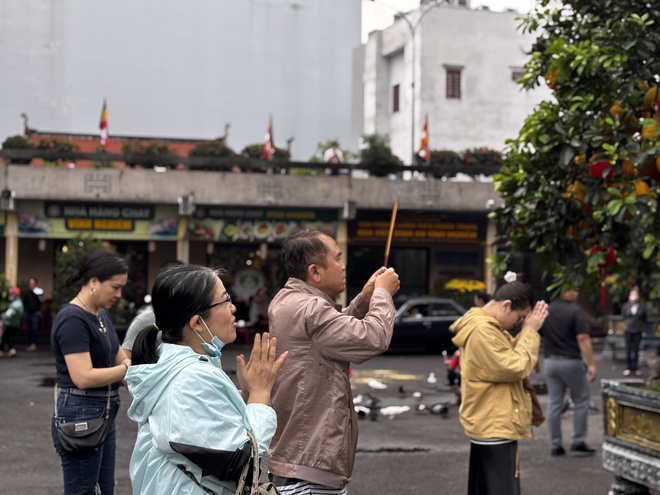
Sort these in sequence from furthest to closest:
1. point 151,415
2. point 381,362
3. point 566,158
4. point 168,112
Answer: point 168,112
point 381,362
point 566,158
point 151,415

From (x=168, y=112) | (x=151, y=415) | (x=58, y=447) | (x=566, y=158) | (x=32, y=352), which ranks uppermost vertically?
(x=168, y=112)

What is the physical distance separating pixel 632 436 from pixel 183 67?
106 feet

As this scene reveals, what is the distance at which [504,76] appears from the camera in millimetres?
40406

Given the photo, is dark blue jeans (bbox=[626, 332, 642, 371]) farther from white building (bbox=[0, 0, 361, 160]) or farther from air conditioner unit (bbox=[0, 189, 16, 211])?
white building (bbox=[0, 0, 361, 160])

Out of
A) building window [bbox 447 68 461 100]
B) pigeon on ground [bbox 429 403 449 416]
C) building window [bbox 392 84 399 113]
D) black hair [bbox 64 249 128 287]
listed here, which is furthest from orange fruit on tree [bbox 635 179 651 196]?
building window [bbox 392 84 399 113]

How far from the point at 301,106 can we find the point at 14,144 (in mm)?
14628

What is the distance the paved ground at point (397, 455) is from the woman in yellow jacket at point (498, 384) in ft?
8.29

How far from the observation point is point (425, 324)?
24781 mm

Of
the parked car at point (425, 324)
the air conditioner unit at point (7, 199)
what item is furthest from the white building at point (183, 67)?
the parked car at point (425, 324)

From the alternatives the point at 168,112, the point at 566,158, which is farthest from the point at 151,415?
the point at 168,112

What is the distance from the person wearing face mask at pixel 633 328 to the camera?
2034 centimetres

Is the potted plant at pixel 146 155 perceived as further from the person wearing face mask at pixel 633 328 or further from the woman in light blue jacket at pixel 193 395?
the woman in light blue jacket at pixel 193 395

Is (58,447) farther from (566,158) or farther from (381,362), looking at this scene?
(381,362)

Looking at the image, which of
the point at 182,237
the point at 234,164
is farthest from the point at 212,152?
the point at 182,237
